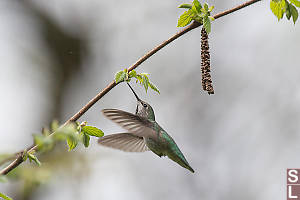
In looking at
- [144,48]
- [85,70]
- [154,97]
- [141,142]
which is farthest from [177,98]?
[141,142]

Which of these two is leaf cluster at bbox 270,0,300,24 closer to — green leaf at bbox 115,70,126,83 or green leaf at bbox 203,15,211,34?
green leaf at bbox 203,15,211,34

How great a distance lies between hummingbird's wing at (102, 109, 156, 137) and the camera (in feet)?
5.21

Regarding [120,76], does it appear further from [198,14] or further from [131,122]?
[198,14]

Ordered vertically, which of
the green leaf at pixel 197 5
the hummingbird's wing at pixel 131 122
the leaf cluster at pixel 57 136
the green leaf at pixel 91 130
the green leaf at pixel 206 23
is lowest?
the leaf cluster at pixel 57 136

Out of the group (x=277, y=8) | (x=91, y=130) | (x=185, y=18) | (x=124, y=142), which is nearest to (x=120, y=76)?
(x=91, y=130)

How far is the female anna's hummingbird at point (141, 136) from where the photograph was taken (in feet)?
5.43

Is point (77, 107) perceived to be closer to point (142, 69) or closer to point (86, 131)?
point (142, 69)

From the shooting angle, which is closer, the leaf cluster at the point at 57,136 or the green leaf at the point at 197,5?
the leaf cluster at the point at 57,136

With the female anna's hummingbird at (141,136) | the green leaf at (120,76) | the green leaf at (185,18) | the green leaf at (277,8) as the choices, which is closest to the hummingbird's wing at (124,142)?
the female anna's hummingbird at (141,136)

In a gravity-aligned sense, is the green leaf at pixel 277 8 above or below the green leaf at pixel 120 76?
above

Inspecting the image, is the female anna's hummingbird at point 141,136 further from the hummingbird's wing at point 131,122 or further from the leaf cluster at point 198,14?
the leaf cluster at point 198,14

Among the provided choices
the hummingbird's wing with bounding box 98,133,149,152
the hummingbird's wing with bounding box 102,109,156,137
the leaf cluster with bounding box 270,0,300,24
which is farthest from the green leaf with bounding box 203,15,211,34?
the hummingbird's wing with bounding box 98,133,149,152

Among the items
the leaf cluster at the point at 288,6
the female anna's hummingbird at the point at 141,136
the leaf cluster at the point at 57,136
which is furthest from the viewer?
the female anna's hummingbird at the point at 141,136

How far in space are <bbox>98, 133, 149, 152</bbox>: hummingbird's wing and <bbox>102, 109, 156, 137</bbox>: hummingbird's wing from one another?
92 millimetres
